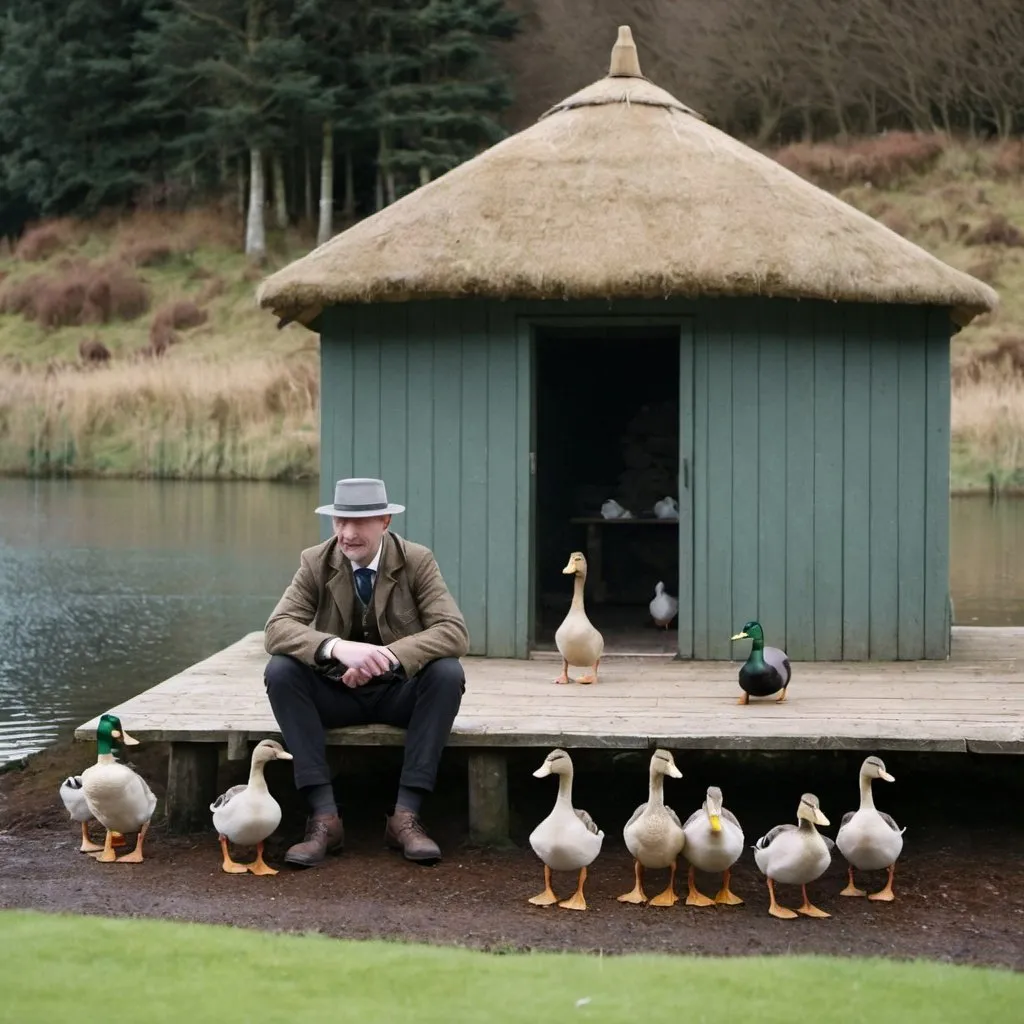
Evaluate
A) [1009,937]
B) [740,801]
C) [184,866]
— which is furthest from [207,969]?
[740,801]

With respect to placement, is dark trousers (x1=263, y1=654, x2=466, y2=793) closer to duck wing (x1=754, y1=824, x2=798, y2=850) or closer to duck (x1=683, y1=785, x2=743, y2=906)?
duck (x1=683, y1=785, x2=743, y2=906)

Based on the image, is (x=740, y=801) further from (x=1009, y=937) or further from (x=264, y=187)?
(x=264, y=187)

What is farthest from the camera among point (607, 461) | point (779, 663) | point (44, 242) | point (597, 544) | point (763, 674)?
point (44, 242)

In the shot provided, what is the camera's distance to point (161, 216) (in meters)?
44.3

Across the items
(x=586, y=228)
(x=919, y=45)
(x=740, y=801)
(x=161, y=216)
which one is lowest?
(x=740, y=801)

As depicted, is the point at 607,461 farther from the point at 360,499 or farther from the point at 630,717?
the point at 360,499

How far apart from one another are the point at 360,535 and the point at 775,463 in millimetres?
3200

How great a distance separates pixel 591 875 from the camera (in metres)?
6.59

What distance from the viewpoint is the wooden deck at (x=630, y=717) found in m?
6.84

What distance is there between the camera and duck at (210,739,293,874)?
21.0 ft

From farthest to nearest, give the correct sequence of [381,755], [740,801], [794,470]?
[794,470] < [381,755] < [740,801]

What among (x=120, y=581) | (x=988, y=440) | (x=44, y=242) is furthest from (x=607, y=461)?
(x=44, y=242)

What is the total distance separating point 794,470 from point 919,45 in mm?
36295

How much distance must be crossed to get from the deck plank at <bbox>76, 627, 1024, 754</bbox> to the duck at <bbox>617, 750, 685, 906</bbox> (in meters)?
0.70
